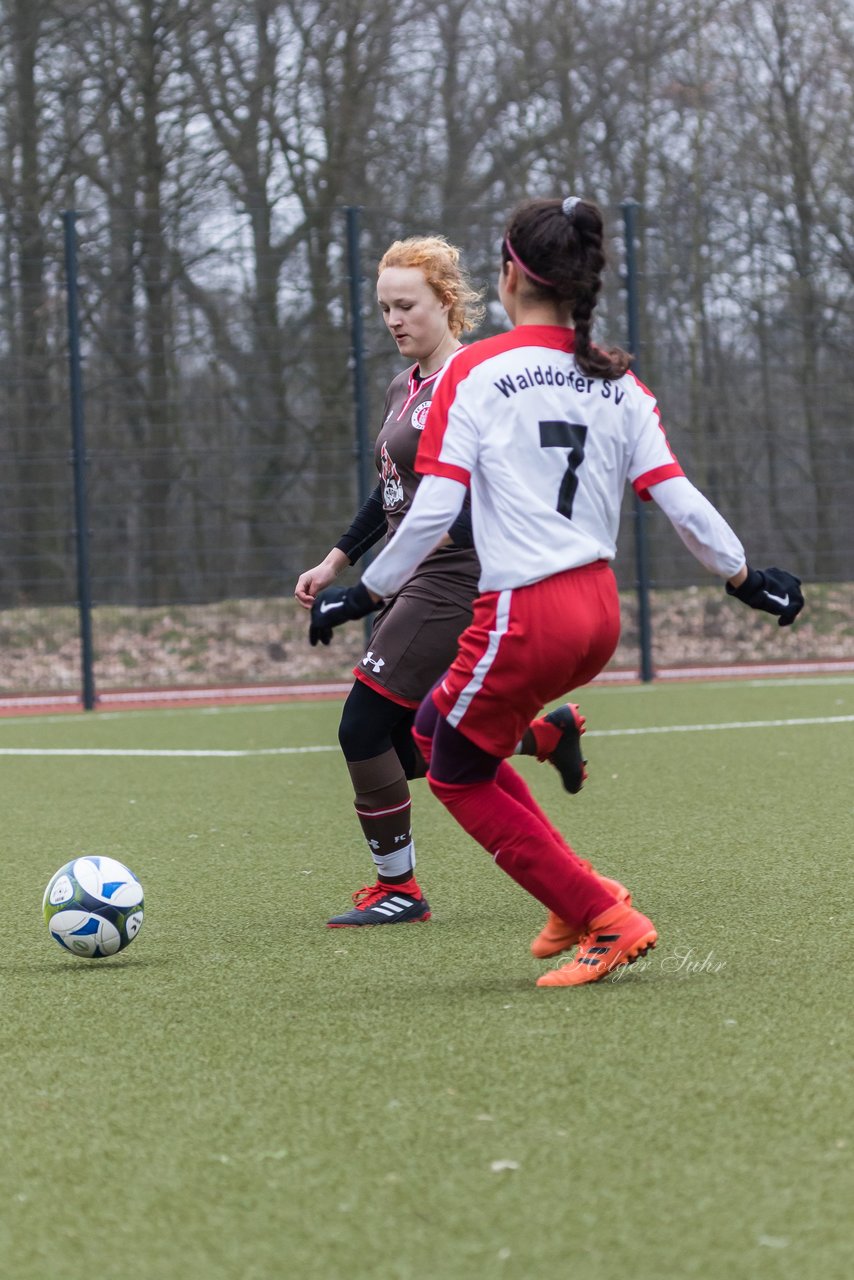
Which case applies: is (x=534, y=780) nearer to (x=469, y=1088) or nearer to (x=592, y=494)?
(x=592, y=494)

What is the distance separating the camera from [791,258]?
12844 mm

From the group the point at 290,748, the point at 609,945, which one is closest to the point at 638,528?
the point at 290,748

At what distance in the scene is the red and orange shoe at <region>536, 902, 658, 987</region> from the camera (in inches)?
141

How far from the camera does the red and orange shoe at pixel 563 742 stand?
405 cm

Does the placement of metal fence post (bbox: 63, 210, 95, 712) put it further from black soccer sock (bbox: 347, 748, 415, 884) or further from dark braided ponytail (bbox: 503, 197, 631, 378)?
dark braided ponytail (bbox: 503, 197, 631, 378)

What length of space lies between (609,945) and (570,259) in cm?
149

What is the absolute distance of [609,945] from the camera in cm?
360

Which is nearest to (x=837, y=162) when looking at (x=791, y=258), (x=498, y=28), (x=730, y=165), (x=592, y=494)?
(x=730, y=165)

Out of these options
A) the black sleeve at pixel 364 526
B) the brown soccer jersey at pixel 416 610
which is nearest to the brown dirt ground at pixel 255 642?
the black sleeve at pixel 364 526

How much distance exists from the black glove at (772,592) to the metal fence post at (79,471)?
29.7ft

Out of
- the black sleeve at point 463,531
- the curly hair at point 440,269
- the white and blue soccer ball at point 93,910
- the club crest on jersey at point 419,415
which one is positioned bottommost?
the white and blue soccer ball at point 93,910

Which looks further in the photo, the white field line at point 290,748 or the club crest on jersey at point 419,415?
the white field line at point 290,748

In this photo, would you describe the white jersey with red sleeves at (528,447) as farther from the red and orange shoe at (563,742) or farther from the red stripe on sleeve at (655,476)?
the red and orange shoe at (563,742)

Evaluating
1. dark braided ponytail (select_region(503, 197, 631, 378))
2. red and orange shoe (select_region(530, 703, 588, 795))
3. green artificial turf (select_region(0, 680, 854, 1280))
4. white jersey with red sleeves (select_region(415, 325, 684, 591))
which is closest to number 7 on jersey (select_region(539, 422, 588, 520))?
white jersey with red sleeves (select_region(415, 325, 684, 591))
